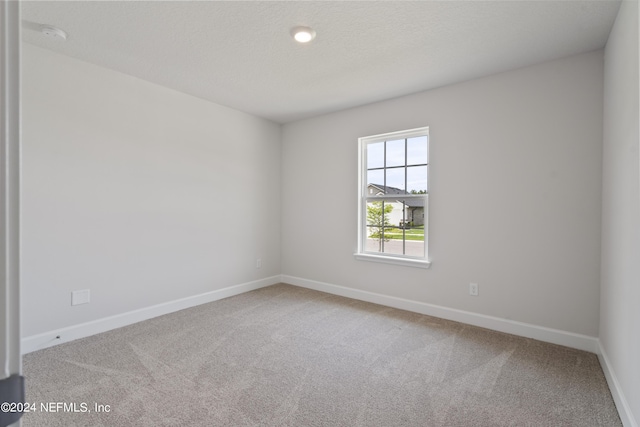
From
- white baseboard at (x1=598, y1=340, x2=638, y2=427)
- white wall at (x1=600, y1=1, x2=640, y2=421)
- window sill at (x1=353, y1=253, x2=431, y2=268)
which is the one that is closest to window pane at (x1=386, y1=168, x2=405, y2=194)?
window sill at (x1=353, y1=253, x2=431, y2=268)

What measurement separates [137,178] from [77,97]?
2.75 ft

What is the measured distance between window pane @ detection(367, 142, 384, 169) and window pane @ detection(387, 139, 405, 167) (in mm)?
95

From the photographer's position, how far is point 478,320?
3109 millimetres

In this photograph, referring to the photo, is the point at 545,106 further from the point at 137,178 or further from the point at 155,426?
the point at 137,178

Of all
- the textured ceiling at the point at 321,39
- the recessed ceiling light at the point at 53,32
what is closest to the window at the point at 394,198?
the textured ceiling at the point at 321,39

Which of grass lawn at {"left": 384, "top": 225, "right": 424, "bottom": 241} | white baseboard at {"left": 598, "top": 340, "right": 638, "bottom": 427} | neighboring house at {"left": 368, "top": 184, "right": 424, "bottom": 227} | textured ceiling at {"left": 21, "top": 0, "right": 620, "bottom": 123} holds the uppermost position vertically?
textured ceiling at {"left": 21, "top": 0, "right": 620, "bottom": 123}

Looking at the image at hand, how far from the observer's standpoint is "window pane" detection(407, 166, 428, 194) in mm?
3568

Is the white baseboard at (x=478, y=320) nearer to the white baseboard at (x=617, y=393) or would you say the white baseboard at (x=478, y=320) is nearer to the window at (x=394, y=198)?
the white baseboard at (x=617, y=393)

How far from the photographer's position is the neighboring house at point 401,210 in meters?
3.61

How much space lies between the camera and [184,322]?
317 centimetres

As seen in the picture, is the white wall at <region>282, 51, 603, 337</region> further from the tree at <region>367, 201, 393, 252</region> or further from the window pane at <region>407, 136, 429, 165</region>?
the tree at <region>367, 201, 393, 252</region>

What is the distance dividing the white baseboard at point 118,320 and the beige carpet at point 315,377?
100 mm

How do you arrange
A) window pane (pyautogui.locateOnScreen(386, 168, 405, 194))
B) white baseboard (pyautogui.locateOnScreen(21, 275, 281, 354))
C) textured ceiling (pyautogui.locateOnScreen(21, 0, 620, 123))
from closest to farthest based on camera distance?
textured ceiling (pyautogui.locateOnScreen(21, 0, 620, 123)), white baseboard (pyautogui.locateOnScreen(21, 275, 281, 354)), window pane (pyautogui.locateOnScreen(386, 168, 405, 194))

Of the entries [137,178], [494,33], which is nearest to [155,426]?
[137,178]
